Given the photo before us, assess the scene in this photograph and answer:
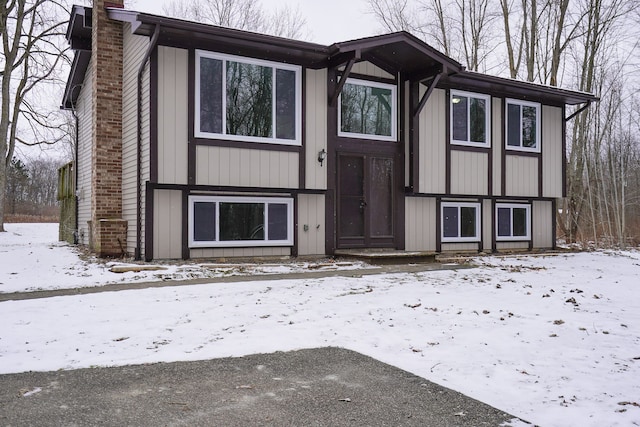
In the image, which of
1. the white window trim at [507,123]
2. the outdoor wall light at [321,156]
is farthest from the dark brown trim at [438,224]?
the outdoor wall light at [321,156]

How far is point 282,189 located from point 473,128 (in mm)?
5441

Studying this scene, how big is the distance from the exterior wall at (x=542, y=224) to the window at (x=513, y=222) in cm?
20

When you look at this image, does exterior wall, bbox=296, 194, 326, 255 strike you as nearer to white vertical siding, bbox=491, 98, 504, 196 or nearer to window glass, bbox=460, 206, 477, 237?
window glass, bbox=460, 206, 477, 237

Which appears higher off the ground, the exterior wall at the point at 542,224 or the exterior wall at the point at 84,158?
the exterior wall at the point at 84,158

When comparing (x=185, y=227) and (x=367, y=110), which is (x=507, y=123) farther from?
(x=185, y=227)

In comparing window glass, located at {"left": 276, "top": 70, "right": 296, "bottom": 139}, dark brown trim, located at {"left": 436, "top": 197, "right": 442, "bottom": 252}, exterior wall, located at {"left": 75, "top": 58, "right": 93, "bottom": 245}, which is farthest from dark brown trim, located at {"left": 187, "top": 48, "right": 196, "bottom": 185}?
dark brown trim, located at {"left": 436, "top": 197, "right": 442, "bottom": 252}

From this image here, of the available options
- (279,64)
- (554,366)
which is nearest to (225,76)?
(279,64)

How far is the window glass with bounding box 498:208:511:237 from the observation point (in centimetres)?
1312

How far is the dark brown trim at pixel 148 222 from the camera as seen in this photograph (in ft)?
29.2

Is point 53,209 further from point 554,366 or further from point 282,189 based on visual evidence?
point 554,366

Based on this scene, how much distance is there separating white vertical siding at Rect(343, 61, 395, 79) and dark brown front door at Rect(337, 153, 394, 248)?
6.02 ft

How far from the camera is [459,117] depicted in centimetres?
1229

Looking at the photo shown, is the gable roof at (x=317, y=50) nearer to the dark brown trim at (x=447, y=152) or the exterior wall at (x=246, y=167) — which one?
the dark brown trim at (x=447, y=152)

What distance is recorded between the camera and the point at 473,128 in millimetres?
12469
